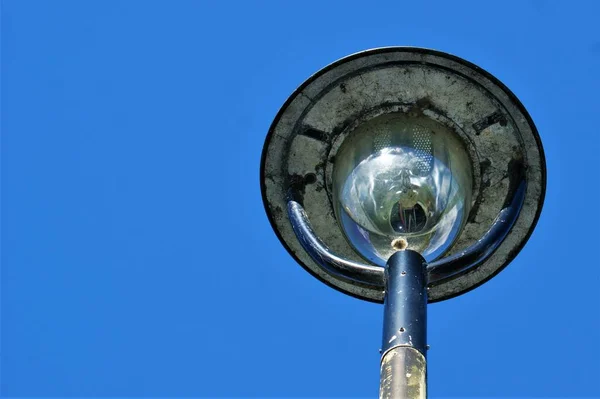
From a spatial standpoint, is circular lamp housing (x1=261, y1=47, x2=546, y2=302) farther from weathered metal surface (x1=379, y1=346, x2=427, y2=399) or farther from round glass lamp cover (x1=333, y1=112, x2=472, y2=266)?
weathered metal surface (x1=379, y1=346, x2=427, y2=399)

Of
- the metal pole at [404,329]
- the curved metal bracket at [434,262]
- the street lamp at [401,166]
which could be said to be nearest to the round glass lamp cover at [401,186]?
the street lamp at [401,166]

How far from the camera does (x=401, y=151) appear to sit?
10102 mm

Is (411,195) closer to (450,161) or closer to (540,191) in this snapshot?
(450,161)

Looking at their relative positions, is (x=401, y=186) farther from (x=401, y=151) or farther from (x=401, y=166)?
(x=401, y=151)

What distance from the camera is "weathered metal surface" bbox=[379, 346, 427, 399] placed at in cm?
746

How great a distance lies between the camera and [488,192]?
10461mm

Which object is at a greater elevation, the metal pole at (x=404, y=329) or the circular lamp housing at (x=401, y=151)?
the circular lamp housing at (x=401, y=151)

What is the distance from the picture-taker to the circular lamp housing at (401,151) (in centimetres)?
998

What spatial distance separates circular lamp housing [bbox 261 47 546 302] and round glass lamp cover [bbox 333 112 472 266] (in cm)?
1

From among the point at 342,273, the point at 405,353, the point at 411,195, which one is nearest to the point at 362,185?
the point at 411,195

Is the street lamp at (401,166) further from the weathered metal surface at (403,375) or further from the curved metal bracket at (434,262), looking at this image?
the weathered metal surface at (403,375)

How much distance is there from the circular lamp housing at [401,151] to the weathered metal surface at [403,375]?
80.4 inches

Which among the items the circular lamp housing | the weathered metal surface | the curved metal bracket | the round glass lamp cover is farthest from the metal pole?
the circular lamp housing

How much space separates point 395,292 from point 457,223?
1437 mm
